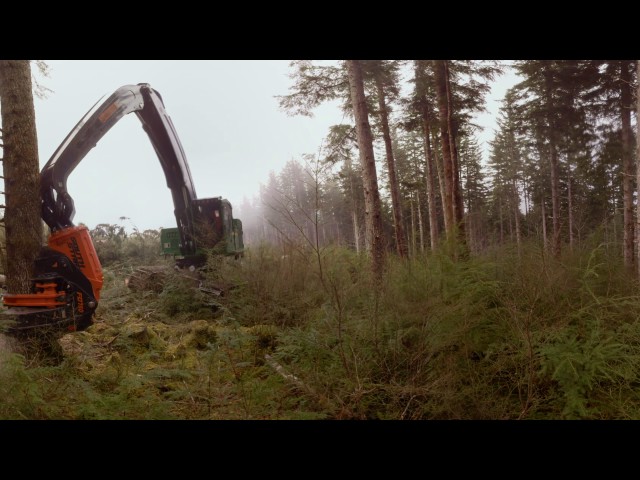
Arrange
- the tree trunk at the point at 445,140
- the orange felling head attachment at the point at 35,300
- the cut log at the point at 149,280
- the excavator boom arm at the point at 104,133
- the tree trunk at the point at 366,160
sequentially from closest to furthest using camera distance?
1. the orange felling head attachment at the point at 35,300
2. the excavator boom arm at the point at 104,133
3. the tree trunk at the point at 366,160
4. the cut log at the point at 149,280
5. the tree trunk at the point at 445,140

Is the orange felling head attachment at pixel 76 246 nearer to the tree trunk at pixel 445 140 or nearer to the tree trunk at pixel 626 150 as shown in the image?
the tree trunk at pixel 445 140

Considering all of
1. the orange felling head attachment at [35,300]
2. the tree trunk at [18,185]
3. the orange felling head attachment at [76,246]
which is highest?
the tree trunk at [18,185]

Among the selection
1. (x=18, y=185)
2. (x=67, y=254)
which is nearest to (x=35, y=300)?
(x=67, y=254)

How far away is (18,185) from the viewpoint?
3.73m

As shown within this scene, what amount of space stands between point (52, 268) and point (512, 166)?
21898 millimetres

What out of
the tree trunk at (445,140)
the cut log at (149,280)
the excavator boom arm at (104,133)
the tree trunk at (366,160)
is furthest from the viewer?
the tree trunk at (445,140)

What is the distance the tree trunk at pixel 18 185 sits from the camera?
372cm

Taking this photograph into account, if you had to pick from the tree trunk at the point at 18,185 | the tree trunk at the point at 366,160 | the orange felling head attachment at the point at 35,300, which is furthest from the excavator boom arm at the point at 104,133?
the tree trunk at the point at 366,160

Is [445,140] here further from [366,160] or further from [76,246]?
[76,246]

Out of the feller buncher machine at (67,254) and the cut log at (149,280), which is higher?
the feller buncher machine at (67,254)

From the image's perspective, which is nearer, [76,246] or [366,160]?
[76,246]

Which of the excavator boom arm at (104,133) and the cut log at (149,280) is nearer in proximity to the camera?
the excavator boom arm at (104,133)

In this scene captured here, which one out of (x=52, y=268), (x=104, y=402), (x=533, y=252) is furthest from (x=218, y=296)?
(x=533, y=252)
